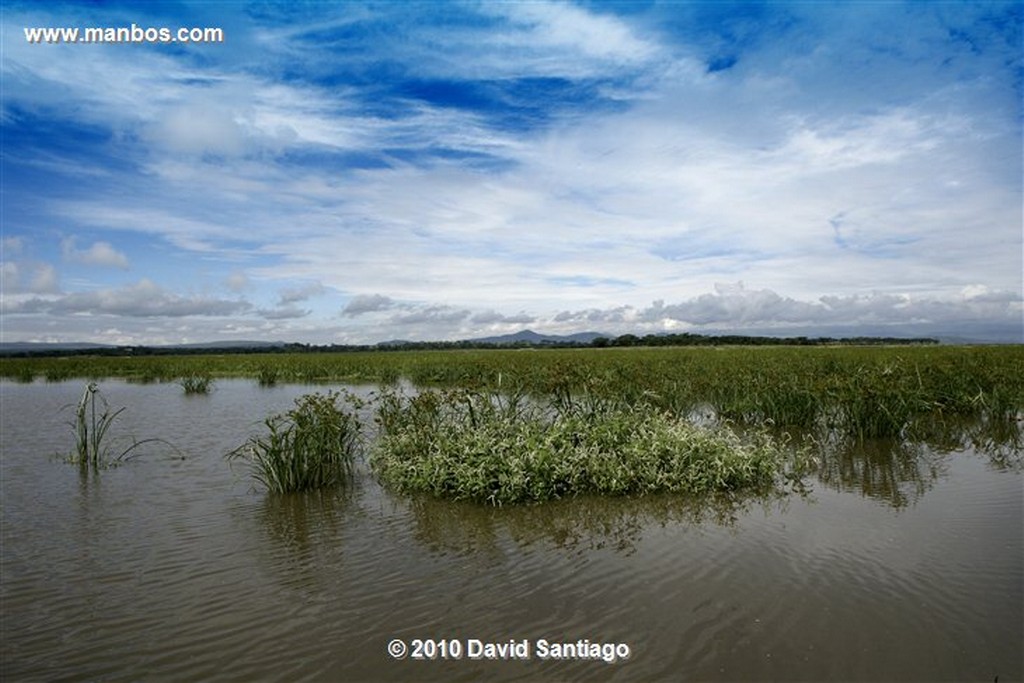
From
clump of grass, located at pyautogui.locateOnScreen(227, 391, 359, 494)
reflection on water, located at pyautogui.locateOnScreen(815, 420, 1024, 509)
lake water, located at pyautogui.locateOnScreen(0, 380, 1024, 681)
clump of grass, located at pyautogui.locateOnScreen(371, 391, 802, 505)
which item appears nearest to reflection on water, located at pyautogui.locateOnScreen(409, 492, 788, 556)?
lake water, located at pyautogui.locateOnScreen(0, 380, 1024, 681)

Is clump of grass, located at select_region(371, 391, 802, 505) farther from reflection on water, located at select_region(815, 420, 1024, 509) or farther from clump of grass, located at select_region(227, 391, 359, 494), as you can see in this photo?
reflection on water, located at select_region(815, 420, 1024, 509)

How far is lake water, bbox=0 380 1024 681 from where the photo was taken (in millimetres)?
4422

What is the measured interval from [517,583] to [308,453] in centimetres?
473

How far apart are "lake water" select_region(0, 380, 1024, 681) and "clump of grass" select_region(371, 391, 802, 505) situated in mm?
369

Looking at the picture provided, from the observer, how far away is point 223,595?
221 inches

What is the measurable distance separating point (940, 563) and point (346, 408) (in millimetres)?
16634

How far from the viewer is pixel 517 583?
18.7 ft

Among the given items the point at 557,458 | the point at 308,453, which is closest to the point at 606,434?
the point at 557,458

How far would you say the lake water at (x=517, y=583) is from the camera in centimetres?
442

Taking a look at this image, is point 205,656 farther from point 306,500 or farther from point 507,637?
point 306,500

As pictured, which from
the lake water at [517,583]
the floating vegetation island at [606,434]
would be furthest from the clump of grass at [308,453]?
the lake water at [517,583]

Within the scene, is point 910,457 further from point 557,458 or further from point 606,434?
point 557,458

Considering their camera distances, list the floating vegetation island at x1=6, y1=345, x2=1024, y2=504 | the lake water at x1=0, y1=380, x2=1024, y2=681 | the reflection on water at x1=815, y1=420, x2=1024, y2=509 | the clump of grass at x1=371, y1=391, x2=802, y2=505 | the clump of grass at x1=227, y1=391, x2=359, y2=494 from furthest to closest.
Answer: the clump of grass at x1=227, y1=391, x2=359, y2=494 < the reflection on water at x1=815, y1=420, x2=1024, y2=509 < the floating vegetation island at x1=6, y1=345, x2=1024, y2=504 < the clump of grass at x1=371, y1=391, x2=802, y2=505 < the lake water at x1=0, y1=380, x2=1024, y2=681

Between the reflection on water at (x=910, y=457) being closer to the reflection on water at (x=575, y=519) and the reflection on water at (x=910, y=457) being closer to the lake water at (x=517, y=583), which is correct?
the lake water at (x=517, y=583)
